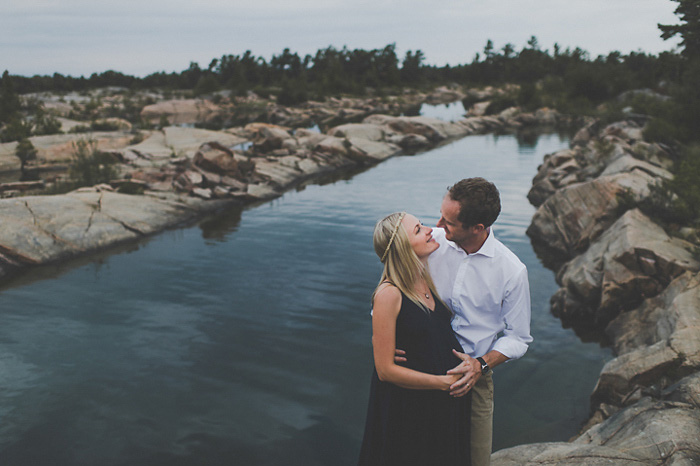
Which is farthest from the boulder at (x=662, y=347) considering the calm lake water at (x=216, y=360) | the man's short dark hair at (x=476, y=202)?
the man's short dark hair at (x=476, y=202)

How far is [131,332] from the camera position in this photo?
→ 29.8 feet

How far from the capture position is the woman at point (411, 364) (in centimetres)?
290

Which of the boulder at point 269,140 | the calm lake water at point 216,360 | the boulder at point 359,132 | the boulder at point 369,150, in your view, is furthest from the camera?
the boulder at point 359,132

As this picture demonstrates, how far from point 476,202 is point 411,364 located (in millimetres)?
1016

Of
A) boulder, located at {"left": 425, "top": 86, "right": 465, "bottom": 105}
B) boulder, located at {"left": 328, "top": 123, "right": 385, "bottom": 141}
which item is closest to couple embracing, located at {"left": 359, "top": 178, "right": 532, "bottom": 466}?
boulder, located at {"left": 328, "top": 123, "right": 385, "bottom": 141}

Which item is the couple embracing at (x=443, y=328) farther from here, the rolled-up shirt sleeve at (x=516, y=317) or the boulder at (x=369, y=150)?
the boulder at (x=369, y=150)

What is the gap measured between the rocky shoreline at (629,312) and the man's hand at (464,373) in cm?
188

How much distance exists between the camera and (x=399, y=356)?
2.96m

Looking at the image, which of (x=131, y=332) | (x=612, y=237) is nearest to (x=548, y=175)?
(x=612, y=237)

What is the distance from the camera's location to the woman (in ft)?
9.53

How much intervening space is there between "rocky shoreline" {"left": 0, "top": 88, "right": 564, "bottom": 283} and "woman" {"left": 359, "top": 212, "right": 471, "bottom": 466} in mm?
11756

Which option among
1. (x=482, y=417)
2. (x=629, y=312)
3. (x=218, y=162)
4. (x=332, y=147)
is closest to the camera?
(x=482, y=417)

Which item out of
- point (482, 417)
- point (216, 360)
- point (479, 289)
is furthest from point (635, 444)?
point (216, 360)

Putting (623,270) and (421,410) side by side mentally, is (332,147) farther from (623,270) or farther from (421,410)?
(421,410)
